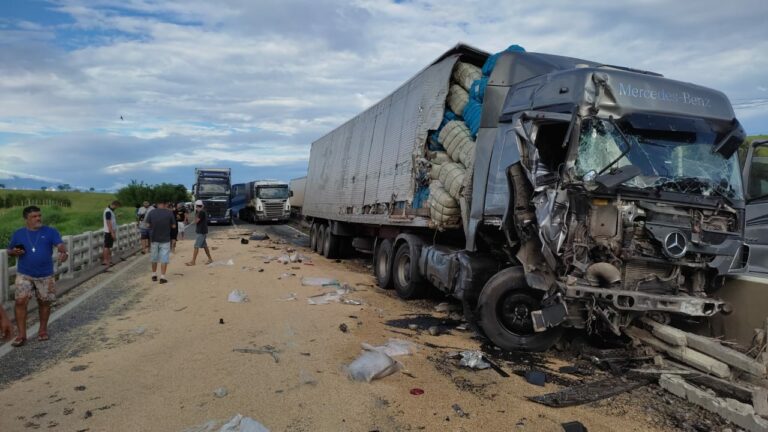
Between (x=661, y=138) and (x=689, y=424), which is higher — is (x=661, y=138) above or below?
above

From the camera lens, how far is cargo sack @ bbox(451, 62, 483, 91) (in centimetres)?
824

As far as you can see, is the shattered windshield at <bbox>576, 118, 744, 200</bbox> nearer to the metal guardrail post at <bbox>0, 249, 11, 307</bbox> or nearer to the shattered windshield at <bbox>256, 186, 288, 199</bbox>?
the metal guardrail post at <bbox>0, 249, 11, 307</bbox>

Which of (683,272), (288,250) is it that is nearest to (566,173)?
(683,272)

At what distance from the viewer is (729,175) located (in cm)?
577

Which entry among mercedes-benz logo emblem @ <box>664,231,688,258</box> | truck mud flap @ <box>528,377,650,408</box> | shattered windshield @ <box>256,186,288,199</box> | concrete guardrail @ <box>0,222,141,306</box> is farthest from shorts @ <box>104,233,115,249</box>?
shattered windshield @ <box>256,186,288,199</box>

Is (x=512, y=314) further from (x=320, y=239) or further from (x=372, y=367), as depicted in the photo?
(x=320, y=239)

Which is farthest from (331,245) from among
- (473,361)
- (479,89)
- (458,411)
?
(458,411)

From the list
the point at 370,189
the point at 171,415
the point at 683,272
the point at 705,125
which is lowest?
the point at 171,415

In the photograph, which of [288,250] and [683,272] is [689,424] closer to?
[683,272]

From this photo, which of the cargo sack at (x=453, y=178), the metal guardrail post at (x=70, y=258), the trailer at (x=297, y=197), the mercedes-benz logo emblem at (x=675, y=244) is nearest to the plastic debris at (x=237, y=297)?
the cargo sack at (x=453, y=178)

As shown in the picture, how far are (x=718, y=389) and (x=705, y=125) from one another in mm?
2694

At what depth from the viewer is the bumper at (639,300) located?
522 cm

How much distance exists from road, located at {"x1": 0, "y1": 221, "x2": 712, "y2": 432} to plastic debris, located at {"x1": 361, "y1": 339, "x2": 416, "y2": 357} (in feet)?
0.45

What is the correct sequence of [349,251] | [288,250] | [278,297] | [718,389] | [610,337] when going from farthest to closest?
1. [288,250]
2. [349,251]
3. [278,297]
4. [610,337]
5. [718,389]
